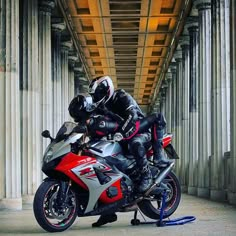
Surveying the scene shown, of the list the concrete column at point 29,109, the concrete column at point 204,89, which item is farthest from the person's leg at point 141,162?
the concrete column at point 204,89

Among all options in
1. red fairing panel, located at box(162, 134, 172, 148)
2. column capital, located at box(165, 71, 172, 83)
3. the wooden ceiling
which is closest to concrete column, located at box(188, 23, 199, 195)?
the wooden ceiling

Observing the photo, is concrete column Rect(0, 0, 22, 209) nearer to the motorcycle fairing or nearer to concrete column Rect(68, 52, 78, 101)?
the motorcycle fairing

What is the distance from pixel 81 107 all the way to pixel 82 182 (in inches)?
41.8

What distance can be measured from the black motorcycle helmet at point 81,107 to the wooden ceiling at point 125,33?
66.5 ft

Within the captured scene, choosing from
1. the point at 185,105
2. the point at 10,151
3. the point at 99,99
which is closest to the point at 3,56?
the point at 10,151

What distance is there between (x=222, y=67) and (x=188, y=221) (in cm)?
1225

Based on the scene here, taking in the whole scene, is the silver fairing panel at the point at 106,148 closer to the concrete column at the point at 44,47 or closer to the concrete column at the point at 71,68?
the concrete column at the point at 44,47

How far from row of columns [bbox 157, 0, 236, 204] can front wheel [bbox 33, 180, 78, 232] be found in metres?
8.63

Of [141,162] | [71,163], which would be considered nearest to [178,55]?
[141,162]

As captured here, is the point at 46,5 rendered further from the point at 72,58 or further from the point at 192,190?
the point at 72,58

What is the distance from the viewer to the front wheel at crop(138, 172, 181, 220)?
32.8 feet

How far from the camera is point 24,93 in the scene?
21.0 meters

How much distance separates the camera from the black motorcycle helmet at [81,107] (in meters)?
9.32

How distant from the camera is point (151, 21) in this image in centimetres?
3262
